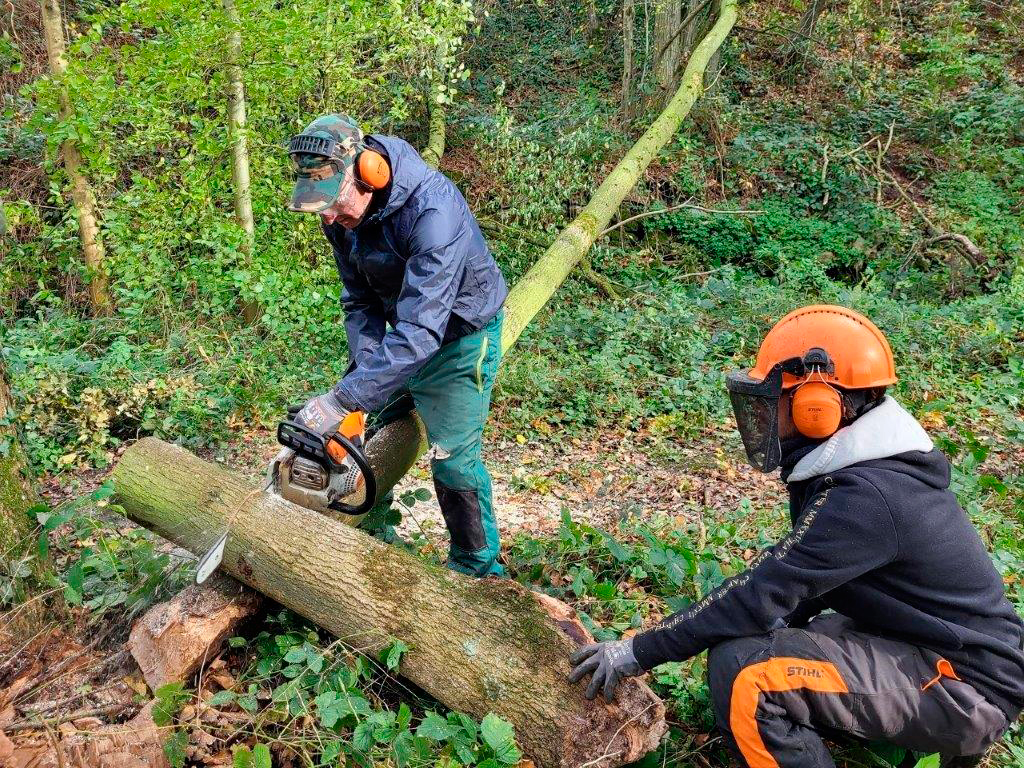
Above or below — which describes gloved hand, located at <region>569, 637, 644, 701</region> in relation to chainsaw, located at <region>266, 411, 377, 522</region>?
below

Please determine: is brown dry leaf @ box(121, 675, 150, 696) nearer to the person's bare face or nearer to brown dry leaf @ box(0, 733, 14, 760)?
brown dry leaf @ box(0, 733, 14, 760)

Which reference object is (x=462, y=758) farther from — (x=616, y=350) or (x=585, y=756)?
(x=616, y=350)

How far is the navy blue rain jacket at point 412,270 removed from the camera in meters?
2.91

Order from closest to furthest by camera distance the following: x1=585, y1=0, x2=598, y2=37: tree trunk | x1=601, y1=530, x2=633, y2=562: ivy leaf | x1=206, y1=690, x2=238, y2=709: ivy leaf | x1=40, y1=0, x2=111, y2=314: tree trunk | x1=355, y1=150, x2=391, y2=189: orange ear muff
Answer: x1=206, y1=690, x2=238, y2=709: ivy leaf, x1=355, y1=150, x2=391, y2=189: orange ear muff, x1=601, y1=530, x2=633, y2=562: ivy leaf, x1=40, y1=0, x2=111, y2=314: tree trunk, x1=585, y1=0, x2=598, y2=37: tree trunk

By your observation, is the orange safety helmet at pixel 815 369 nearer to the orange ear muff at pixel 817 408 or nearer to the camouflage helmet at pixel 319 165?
the orange ear muff at pixel 817 408

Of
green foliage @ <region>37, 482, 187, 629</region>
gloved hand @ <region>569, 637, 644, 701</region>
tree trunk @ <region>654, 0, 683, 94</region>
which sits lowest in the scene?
green foliage @ <region>37, 482, 187, 629</region>

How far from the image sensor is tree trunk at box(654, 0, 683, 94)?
11.1 meters

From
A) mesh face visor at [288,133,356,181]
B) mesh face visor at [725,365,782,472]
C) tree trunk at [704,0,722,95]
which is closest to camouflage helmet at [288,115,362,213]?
mesh face visor at [288,133,356,181]

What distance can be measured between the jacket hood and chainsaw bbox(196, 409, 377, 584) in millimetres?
931

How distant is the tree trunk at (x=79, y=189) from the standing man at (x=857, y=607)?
7.03 meters

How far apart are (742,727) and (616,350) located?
5.06m

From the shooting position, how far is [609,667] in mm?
2133

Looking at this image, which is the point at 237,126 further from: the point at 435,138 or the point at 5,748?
the point at 5,748

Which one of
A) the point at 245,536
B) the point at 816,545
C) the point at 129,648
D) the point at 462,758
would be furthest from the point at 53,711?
the point at 816,545
